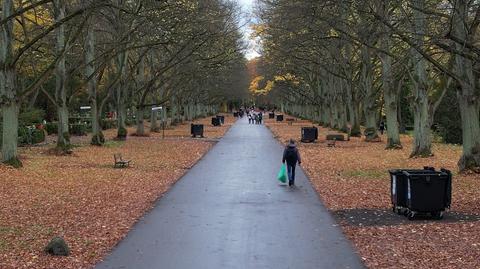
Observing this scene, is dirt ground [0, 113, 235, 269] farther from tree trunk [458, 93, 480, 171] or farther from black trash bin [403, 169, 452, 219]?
tree trunk [458, 93, 480, 171]

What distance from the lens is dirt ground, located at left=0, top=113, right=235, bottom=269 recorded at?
8.77 metres

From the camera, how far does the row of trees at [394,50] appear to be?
53.6 ft

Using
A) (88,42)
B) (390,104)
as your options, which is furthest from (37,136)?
(390,104)

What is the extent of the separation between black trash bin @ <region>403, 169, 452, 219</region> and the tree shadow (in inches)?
9.4

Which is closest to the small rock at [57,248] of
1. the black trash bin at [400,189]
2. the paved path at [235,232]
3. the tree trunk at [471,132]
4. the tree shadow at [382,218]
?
the paved path at [235,232]

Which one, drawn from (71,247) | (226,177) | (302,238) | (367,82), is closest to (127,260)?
(71,247)

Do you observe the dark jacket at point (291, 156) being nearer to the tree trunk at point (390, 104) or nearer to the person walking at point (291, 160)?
the person walking at point (291, 160)

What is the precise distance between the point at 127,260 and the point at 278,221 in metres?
3.68

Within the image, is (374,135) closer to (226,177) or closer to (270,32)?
(270,32)

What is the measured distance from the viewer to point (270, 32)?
38.7 metres

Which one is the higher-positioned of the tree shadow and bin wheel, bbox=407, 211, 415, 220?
bin wheel, bbox=407, 211, 415, 220

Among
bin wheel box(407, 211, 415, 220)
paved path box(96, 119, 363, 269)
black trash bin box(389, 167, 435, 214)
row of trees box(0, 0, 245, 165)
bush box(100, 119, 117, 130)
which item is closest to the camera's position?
paved path box(96, 119, 363, 269)

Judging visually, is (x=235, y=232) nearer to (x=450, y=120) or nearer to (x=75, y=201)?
(x=75, y=201)

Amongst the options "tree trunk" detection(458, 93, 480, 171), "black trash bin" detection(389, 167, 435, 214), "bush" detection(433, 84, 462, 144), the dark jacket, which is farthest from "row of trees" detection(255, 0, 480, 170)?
the dark jacket
